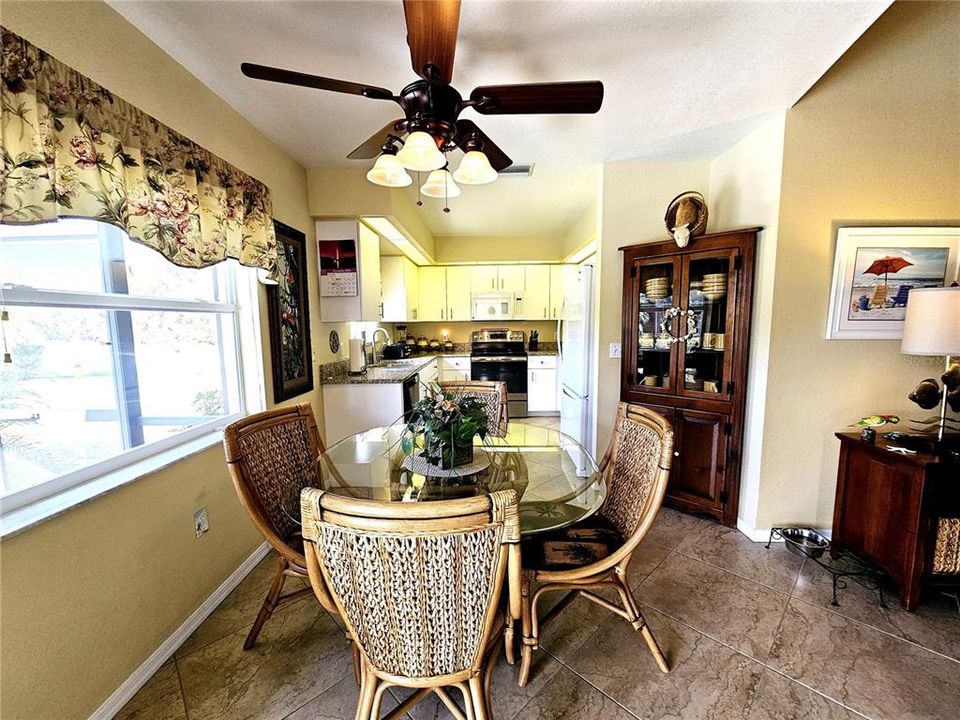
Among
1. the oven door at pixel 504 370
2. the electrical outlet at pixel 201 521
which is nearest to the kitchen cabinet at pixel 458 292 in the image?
the oven door at pixel 504 370

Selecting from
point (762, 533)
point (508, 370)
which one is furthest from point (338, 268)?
point (762, 533)

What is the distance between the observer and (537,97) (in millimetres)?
1279

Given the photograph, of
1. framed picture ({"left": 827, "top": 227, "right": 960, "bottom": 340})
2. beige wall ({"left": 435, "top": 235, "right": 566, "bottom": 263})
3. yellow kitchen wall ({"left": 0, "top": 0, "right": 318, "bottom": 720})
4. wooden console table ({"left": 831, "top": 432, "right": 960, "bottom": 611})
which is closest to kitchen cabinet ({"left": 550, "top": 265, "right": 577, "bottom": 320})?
beige wall ({"left": 435, "top": 235, "right": 566, "bottom": 263})

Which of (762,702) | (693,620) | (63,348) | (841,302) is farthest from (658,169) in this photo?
(63,348)

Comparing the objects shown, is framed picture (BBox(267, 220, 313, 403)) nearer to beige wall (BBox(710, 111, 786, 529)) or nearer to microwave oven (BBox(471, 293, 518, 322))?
microwave oven (BBox(471, 293, 518, 322))

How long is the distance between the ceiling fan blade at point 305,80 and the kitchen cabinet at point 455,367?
12.6 ft

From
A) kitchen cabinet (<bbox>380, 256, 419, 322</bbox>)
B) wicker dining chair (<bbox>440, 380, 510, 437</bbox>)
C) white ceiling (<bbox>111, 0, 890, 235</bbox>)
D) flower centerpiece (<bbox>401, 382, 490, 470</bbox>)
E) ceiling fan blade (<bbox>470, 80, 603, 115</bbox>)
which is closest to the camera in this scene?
ceiling fan blade (<bbox>470, 80, 603, 115</bbox>)

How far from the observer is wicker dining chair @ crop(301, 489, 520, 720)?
2.53ft

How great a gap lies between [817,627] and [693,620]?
0.52 meters

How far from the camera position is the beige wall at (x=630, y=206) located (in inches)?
104

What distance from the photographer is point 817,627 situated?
1.61 meters

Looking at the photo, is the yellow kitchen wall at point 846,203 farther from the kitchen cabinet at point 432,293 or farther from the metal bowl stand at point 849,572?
the kitchen cabinet at point 432,293

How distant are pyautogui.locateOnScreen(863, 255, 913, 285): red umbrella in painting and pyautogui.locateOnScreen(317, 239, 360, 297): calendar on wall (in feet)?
10.7

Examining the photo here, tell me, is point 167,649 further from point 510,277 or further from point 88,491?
point 510,277
